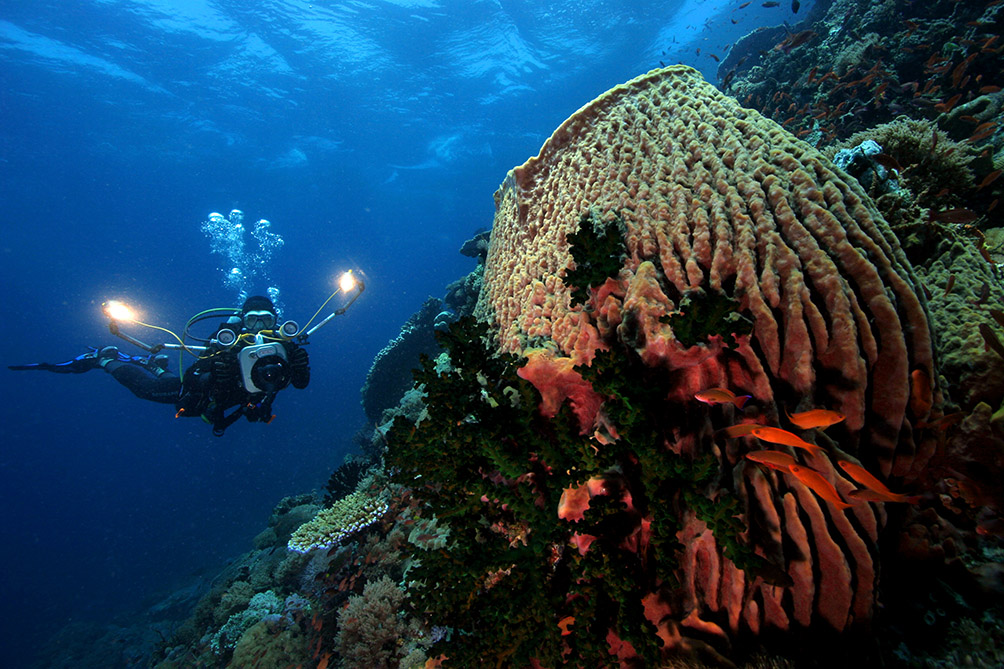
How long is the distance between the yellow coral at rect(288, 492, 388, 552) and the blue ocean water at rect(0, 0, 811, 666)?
2584 cm

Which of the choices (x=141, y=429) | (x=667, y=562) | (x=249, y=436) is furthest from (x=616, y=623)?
(x=141, y=429)

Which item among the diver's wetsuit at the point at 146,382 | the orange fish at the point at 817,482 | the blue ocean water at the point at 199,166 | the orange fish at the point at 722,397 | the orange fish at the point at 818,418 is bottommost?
the orange fish at the point at 817,482

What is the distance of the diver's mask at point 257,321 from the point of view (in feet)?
28.6

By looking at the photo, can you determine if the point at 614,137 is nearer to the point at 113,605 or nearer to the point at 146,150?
the point at 113,605

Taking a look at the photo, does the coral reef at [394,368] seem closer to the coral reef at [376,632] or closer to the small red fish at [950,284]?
the coral reef at [376,632]

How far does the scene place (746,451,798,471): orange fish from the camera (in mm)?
1652

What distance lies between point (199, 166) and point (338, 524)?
53204 millimetres

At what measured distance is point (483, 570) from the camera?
7.40 ft

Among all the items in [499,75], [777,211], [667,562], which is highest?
[499,75]

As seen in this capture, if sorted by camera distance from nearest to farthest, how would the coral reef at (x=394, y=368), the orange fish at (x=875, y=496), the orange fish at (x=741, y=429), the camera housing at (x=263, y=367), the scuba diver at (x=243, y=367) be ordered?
the orange fish at (x=875, y=496) < the orange fish at (x=741, y=429) < the camera housing at (x=263, y=367) < the scuba diver at (x=243, y=367) < the coral reef at (x=394, y=368)

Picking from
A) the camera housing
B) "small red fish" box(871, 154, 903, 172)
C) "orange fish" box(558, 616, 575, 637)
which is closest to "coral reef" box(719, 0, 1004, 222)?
"small red fish" box(871, 154, 903, 172)

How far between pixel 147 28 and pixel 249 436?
48.2 meters

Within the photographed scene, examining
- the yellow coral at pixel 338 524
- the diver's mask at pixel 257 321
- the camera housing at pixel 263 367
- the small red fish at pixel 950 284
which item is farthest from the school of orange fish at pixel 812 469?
the diver's mask at pixel 257 321

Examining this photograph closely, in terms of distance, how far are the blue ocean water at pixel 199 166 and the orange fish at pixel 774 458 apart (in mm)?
32582
